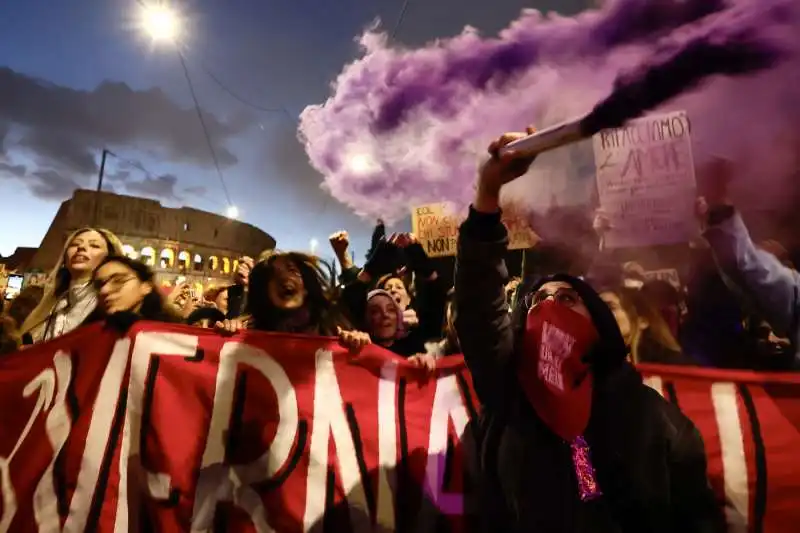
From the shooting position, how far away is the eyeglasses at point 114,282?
2715 millimetres

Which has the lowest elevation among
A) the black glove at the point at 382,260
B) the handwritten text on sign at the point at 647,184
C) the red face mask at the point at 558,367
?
the red face mask at the point at 558,367

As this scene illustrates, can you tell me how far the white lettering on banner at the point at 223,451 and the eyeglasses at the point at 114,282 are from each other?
74 cm

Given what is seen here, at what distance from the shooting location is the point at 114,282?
8.95 ft

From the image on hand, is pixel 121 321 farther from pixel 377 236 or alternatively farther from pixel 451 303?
pixel 377 236

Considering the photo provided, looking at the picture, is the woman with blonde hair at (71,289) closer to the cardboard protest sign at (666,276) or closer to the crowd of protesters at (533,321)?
the crowd of protesters at (533,321)

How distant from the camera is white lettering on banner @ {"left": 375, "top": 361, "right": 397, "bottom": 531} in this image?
2.12 m

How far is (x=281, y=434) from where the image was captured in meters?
2.25

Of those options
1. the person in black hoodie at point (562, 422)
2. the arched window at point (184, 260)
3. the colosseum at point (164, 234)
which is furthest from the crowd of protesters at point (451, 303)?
the arched window at point (184, 260)

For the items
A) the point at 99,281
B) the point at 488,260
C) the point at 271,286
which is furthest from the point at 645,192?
the point at 99,281

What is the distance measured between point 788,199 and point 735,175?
1.01 feet

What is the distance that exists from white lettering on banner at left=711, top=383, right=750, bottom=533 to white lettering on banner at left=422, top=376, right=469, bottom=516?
3.21 ft

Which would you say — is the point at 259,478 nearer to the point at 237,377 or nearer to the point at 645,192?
the point at 237,377

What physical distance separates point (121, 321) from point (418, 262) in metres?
1.97

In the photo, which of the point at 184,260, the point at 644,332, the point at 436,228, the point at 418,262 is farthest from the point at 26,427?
the point at 184,260
